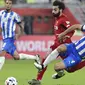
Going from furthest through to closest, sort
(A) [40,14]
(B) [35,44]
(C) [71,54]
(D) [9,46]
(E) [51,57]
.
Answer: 1. (A) [40,14]
2. (B) [35,44]
3. (D) [9,46]
4. (E) [51,57]
5. (C) [71,54]

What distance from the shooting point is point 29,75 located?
13555 millimetres

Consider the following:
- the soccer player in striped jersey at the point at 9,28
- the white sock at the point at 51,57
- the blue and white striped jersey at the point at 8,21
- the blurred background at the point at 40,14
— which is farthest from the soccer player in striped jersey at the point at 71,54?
the blurred background at the point at 40,14

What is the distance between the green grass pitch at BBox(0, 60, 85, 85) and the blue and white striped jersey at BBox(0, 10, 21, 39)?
116cm

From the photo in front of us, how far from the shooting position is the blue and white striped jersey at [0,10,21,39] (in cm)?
1279

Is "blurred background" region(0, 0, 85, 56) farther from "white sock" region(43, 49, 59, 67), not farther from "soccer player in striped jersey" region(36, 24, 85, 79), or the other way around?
"soccer player in striped jersey" region(36, 24, 85, 79)

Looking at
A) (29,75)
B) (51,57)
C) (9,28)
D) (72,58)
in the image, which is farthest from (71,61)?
→ (29,75)

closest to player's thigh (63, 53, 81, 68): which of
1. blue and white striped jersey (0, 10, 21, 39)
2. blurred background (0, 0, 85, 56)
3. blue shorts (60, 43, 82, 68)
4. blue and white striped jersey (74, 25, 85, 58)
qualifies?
blue shorts (60, 43, 82, 68)

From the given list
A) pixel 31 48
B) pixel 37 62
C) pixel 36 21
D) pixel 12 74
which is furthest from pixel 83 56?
pixel 36 21

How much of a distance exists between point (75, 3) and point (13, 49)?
1035 centimetres

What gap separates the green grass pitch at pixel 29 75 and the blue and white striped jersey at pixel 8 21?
1161mm

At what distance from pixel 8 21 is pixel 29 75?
1.63 metres

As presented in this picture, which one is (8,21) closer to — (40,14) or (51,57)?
(51,57)

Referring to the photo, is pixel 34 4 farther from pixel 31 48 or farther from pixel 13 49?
pixel 13 49

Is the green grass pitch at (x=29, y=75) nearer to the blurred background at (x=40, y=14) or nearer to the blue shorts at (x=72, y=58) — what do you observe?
the blue shorts at (x=72, y=58)
